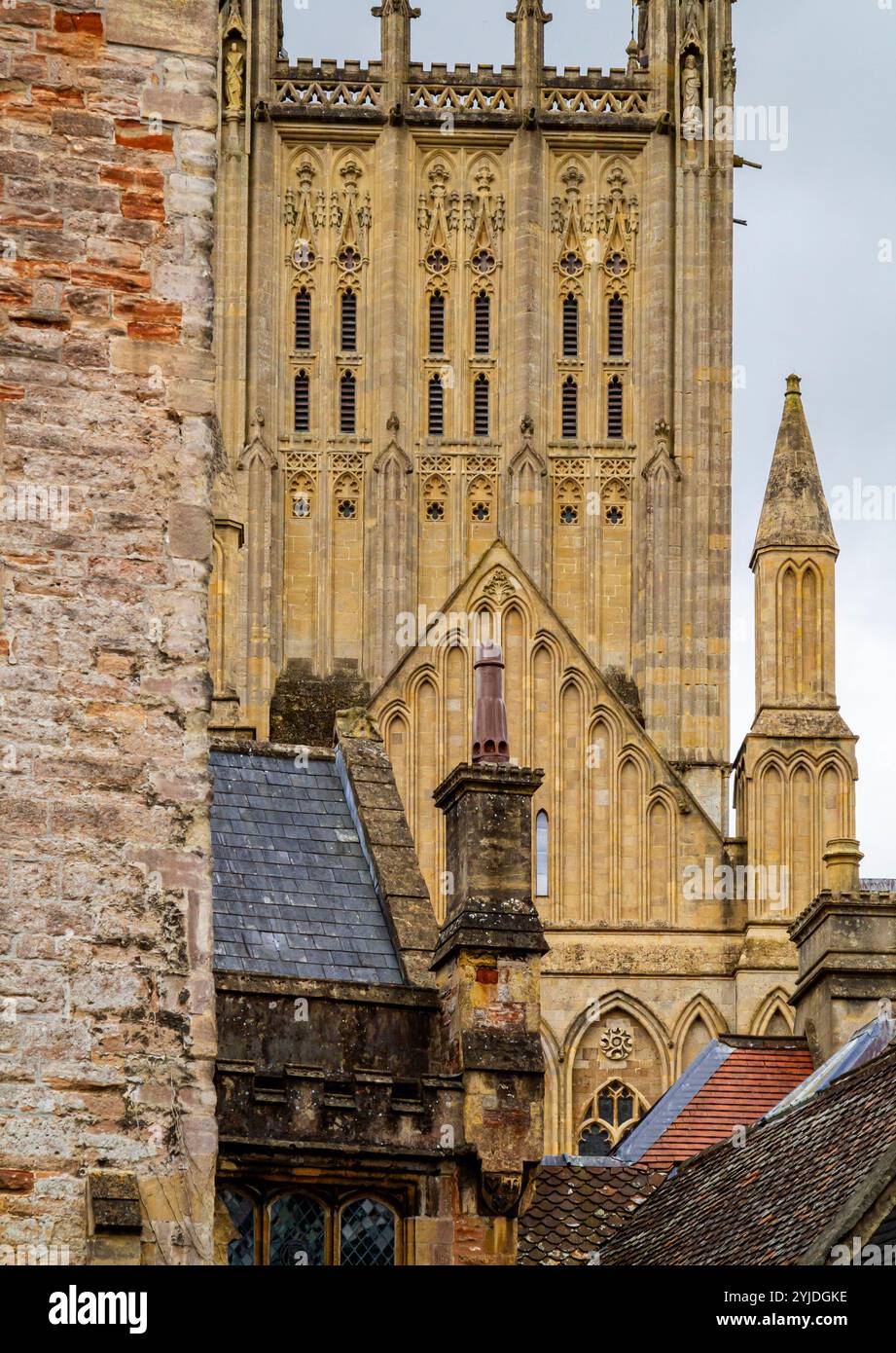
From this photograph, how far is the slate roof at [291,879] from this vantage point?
26375 millimetres

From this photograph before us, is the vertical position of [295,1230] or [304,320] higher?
[304,320]

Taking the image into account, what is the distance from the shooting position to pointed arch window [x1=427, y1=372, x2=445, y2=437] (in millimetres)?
65688

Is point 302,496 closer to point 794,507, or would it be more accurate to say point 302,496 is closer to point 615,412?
point 615,412

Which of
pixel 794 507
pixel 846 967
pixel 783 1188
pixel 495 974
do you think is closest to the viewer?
pixel 783 1188

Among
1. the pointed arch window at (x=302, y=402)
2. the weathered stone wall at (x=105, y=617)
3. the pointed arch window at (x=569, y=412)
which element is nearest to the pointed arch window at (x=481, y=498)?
the pointed arch window at (x=569, y=412)

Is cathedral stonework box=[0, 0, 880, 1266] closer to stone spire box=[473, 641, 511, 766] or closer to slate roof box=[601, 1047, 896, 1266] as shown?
stone spire box=[473, 641, 511, 766]

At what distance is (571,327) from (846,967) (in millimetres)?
31870

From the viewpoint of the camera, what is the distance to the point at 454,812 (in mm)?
26922

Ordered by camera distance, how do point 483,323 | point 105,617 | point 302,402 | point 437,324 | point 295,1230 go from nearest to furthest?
1. point 105,617
2. point 295,1230
3. point 302,402
4. point 483,323
5. point 437,324

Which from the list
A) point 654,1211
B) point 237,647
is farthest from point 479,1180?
point 237,647

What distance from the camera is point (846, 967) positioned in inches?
1415

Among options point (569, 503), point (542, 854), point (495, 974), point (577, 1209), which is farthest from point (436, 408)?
point (495, 974)

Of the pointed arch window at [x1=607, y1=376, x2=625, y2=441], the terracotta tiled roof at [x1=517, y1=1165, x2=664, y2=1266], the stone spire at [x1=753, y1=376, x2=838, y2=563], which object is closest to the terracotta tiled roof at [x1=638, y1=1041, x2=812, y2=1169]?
the terracotta tiled roof at [x1=517, y1=1165, x2=664, y2=1266]

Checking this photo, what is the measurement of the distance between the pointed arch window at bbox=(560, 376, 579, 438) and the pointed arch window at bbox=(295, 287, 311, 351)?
473cm
